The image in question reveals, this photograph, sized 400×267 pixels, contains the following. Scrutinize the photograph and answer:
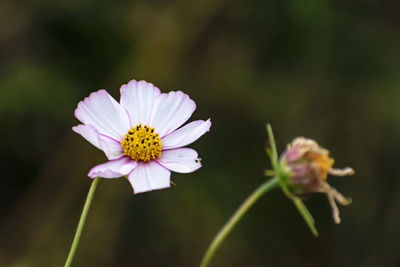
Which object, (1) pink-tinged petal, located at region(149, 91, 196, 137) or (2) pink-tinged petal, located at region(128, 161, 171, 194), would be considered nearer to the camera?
(2) pink-tinged petal, located at region(128, 161, 171, 194)

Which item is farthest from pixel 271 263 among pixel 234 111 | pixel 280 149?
pixel 234 111

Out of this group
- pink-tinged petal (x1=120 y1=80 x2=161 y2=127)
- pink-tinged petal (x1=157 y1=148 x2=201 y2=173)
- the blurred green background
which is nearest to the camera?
pink-tinged petal (x1=157 y1=148 x2=201 y2=173)

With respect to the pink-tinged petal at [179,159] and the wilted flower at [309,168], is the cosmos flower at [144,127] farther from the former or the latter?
the wilted flower at [309,168]

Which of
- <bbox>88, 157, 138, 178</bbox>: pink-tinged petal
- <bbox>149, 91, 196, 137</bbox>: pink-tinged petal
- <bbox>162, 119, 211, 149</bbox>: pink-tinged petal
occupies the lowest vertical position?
<bbox>88, 157, 138, 178</bbox>: pink-tinged petal

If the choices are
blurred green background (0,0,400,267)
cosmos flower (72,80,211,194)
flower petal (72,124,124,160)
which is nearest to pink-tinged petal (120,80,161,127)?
cosmos flower (72,80,211,194)

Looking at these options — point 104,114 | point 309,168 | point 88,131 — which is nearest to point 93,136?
point 88,131

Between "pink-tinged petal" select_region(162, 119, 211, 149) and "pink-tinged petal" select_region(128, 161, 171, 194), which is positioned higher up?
"pink-tinged petal" select_region(162, 119, 211, 149)

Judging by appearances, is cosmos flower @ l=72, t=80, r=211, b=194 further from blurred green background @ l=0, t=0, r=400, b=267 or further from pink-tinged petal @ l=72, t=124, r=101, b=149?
blurred green background @ l=0, t=0, r=400, b=267
